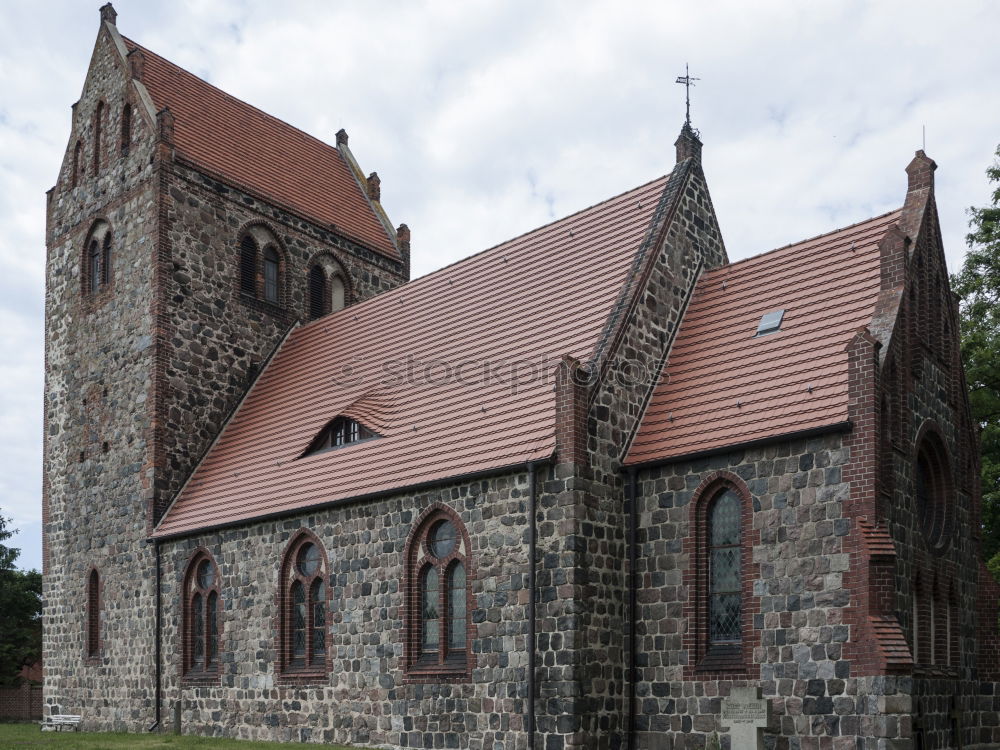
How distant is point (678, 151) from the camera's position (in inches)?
846

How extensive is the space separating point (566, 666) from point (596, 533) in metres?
2.03

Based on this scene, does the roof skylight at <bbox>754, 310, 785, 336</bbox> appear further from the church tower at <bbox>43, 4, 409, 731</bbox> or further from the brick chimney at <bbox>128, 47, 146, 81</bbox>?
the brick chimney at <bbox>128, 47, 146, 81</bbox>

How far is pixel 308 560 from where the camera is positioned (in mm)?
21203

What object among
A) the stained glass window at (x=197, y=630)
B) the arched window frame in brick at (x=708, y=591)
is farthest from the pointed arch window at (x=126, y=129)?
the arched window frame in brick at (x=708, y=591)

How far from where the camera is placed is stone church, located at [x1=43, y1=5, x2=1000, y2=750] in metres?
15.9

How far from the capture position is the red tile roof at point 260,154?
28531 mm

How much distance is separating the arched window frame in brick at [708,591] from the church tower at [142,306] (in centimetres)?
1274

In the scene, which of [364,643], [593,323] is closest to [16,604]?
[364,643]

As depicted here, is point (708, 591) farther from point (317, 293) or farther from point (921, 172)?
point (317, 293)

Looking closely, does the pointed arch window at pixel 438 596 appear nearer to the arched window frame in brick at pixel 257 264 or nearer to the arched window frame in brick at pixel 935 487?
the arched window frame in brick at pixel 935 487

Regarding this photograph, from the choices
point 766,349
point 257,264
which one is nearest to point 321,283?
point 257,264

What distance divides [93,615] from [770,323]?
55.8 ft

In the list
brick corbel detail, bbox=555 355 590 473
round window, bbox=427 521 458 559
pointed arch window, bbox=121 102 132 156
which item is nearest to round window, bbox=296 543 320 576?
round window, bbox=427 521 458 559

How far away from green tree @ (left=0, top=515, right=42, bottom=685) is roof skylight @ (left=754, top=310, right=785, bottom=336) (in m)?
29.1
